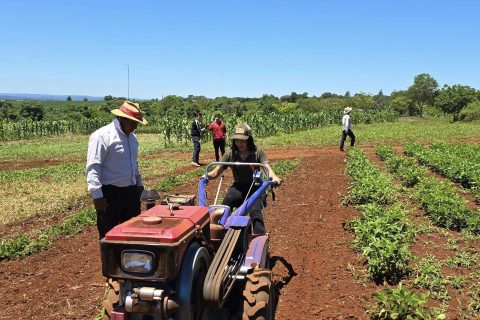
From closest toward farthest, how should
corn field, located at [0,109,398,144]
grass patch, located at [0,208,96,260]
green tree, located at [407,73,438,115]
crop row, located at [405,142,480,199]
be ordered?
grass patch, located at [0,208,96,260], crop row, located at [405,142,480,199], corn field, located at [0,109,398,144], green tree, located at [407,73,438,115]

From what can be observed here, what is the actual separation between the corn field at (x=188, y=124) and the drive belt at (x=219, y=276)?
21031 mm

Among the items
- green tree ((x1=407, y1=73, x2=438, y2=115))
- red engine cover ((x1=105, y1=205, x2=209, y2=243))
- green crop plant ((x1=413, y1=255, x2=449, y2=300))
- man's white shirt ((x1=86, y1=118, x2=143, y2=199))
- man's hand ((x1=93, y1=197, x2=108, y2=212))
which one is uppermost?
green tree ((x1=407, y1=73, x2=438, y2=115))

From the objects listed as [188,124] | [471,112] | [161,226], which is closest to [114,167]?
[161,226]

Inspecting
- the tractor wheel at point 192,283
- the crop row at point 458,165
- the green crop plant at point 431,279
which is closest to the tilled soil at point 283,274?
the green crop plant at point 431,279

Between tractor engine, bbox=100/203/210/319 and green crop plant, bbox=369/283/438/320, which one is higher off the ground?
tractor engine, bbox=100/203/210/319

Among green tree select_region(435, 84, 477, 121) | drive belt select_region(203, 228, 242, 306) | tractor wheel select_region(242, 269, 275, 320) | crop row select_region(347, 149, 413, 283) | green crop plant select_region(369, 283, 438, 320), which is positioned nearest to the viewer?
drive belt select_region(203, 228, 242, 306)

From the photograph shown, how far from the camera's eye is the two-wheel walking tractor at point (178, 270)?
105 inches

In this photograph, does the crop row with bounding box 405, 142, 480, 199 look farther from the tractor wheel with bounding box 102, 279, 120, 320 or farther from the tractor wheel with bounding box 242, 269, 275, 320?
the tractor wheel with bounding box 102, 279, 120, 320

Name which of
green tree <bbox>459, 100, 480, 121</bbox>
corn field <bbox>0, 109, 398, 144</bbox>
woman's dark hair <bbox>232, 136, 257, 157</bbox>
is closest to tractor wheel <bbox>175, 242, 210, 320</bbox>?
woman's dark hair <bbox>232, 136, 257, 157</bbox>

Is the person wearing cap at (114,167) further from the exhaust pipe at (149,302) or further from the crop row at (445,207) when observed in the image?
the crop row at (445,207)

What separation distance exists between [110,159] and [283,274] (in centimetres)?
252

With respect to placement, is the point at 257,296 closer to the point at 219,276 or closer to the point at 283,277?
the point at 219,276

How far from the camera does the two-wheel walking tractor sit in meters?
2.66

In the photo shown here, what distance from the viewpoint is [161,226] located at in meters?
2.85
